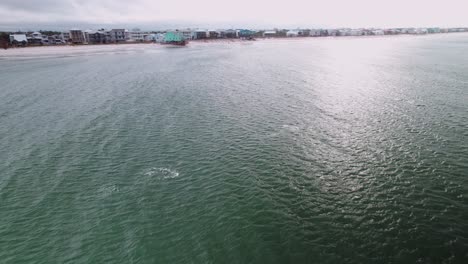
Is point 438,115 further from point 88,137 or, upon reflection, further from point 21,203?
point 21,203

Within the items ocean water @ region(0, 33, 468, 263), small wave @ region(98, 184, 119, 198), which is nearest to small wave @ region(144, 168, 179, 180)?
ocean water @ region(0, 33, 468, 263)

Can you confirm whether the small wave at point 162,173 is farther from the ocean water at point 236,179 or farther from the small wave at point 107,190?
the small wave at point 107,190

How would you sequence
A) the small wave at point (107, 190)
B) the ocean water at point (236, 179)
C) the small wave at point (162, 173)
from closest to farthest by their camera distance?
1. the ocean water at point (236, 179)
2. the small wave at point (107, 190)
3. the small wave at point (162, 173)

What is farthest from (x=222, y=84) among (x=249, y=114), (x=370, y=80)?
(x=370, y=80)

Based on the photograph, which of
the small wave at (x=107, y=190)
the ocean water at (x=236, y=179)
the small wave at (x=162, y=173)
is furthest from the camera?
the small wave at (x=162, y=173)

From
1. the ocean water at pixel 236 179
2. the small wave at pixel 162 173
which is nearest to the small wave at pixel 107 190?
the ocean water at pixel 236 179
